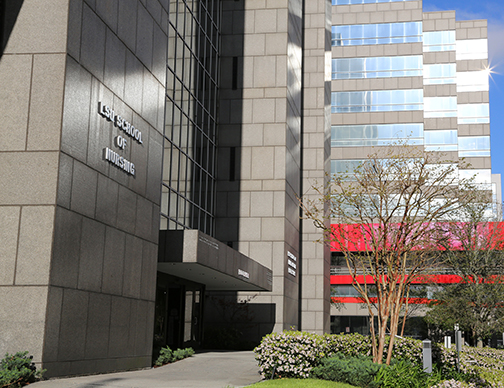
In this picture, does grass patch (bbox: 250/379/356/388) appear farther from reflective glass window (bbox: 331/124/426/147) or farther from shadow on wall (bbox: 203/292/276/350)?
reflective glass window (bbox: 331/124/426/147)

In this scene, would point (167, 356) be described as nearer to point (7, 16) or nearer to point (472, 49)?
point (7, 16)

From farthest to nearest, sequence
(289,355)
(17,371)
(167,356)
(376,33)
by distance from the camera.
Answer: (376,33), (167,356), (289,355), (17,371)

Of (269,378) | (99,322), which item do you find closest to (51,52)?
(99,322)

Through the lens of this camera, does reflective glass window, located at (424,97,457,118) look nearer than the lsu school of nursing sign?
No

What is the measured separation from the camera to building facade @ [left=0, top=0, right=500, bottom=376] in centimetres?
1446

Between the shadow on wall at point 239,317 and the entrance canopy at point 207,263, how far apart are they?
2.19m

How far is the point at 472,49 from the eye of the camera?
95.0 metres

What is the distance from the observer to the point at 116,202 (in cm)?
1755

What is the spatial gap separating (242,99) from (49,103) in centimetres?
2227

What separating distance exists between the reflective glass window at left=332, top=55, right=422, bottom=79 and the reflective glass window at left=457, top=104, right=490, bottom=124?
10048 mm

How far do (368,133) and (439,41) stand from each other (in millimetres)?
19203

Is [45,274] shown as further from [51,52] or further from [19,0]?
[19,0]

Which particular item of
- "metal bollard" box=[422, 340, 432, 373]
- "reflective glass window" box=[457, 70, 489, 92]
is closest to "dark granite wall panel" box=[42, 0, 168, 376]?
"metal bollard" box=[422, 340, 432, 373]

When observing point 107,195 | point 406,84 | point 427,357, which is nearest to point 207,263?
point 107,195
